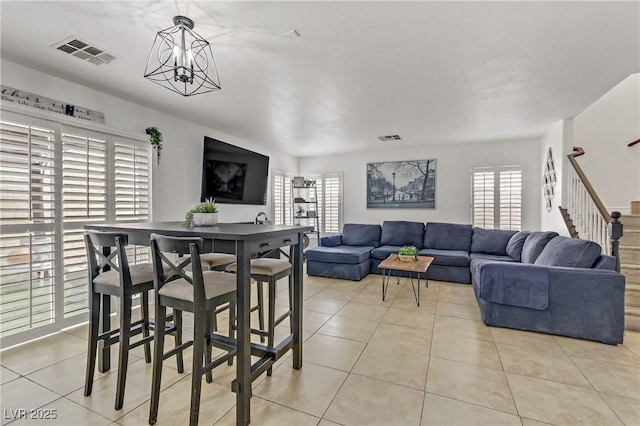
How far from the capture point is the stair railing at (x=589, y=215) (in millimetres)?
2887

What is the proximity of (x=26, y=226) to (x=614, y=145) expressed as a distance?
292 inches

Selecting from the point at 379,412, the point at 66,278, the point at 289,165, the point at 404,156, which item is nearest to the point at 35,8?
the point at 66,278

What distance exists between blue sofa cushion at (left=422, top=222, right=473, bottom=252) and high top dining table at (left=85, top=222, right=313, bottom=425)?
12.9 ft

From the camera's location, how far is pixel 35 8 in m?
1.85

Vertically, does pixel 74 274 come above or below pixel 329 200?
below

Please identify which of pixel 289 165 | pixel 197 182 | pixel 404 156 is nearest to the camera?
pixel 197 182

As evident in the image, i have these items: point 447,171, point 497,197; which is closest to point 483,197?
point 497,197

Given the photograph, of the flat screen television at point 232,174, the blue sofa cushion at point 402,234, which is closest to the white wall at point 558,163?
the blue sofa cushion at point 402,234

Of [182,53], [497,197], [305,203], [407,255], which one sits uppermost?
[182,53]

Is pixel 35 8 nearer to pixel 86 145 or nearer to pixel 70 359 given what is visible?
pixel 86 145

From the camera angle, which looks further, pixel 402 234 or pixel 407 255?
pixel 402 234

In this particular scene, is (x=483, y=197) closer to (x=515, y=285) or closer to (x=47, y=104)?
(x=515, y=285)

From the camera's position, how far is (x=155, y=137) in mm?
3627

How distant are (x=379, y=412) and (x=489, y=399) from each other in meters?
0.72
